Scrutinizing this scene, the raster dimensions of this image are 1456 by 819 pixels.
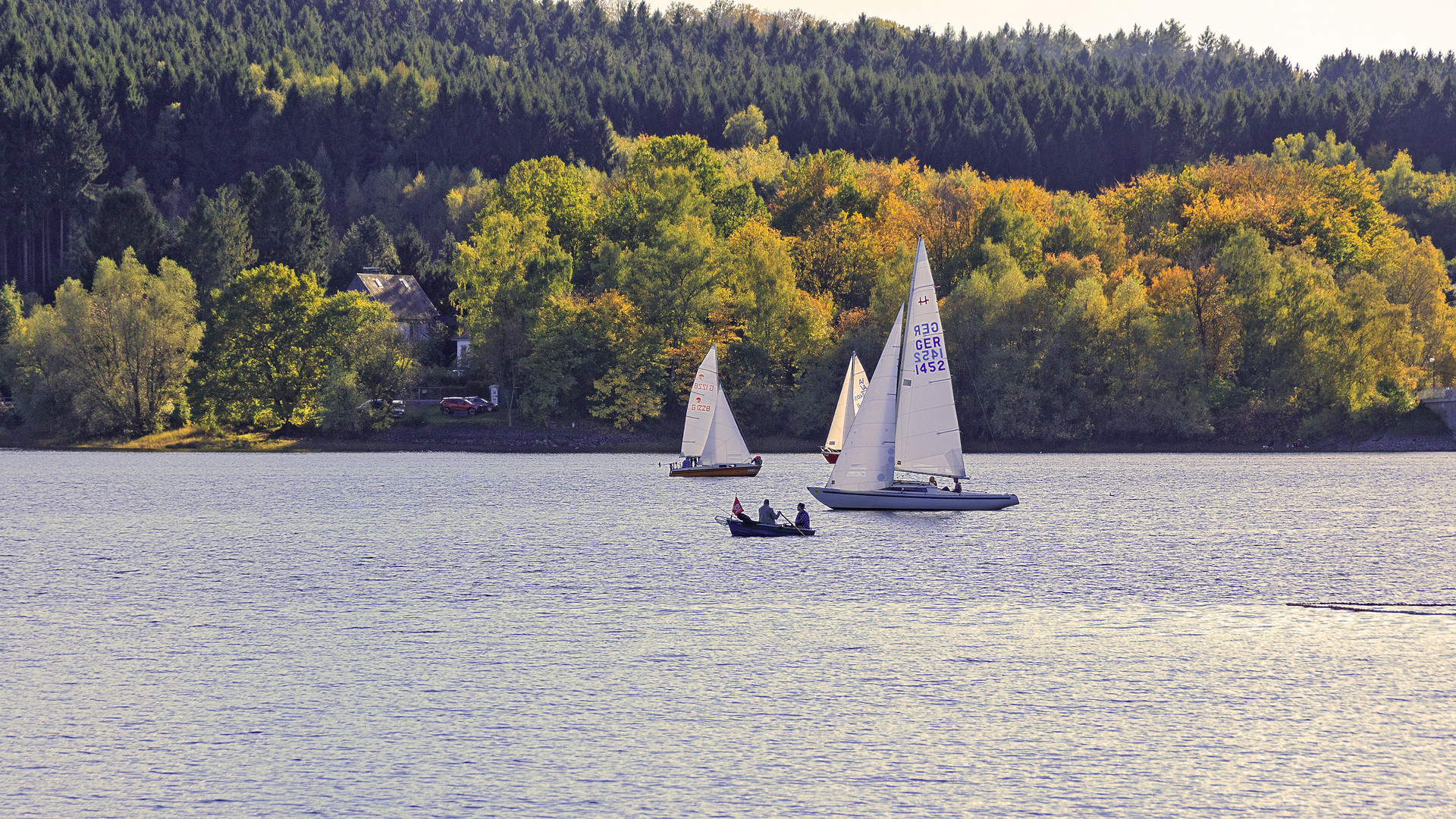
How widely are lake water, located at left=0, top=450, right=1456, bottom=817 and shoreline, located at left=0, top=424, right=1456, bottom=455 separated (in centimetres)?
5904

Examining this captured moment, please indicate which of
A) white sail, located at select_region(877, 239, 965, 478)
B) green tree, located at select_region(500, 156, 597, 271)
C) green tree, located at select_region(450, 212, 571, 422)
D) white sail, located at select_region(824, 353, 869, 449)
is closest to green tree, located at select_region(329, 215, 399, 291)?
green tree, located at select_region(500, 156, 597, 271)

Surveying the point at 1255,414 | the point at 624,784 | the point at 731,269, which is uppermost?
the point at 731,269

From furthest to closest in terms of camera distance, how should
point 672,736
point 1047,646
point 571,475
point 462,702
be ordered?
1. point 571,475
2. point 1047,646
3. point 462,702
4. point 672,736

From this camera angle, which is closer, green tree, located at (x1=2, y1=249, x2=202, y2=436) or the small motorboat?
the small motorboat

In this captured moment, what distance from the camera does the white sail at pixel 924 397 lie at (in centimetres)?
6725

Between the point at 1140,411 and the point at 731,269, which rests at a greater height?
the point at 731,269

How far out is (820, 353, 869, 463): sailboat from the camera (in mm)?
108625

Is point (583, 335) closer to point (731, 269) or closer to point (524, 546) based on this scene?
point (731, 269)

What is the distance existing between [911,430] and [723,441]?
34.1 metres

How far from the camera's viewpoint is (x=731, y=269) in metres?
141

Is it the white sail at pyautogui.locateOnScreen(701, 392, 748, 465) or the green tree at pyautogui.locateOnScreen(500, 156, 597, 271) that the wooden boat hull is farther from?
the green tree at pyautogui.locateOnScreen(500, 156, 597, 271)

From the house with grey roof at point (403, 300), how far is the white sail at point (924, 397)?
102887mm

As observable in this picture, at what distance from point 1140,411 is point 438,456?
7021 centimetres

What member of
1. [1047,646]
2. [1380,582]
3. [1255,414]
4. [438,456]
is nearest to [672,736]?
[1047,646]
